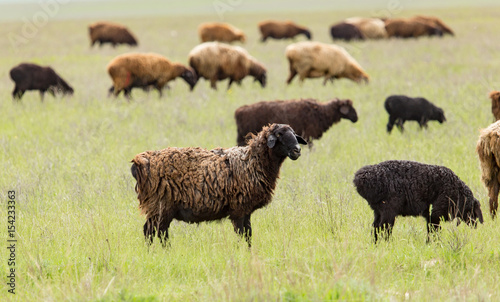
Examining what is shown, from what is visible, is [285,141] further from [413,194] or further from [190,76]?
[190,76]

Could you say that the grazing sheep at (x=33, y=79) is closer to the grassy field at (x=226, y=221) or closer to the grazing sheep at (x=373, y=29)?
the grassy field at (x=226, y=221)

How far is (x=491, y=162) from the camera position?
665cm

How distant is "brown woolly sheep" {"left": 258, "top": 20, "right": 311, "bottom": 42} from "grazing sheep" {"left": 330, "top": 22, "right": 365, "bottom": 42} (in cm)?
379

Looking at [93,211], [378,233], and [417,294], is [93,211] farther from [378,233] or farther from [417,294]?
[417,294]

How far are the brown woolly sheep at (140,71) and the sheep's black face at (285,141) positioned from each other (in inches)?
409

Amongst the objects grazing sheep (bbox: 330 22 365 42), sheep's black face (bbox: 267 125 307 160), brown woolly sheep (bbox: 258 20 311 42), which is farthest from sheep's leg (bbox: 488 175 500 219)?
brown woolly sheep (bbox: 258 20 311 42)

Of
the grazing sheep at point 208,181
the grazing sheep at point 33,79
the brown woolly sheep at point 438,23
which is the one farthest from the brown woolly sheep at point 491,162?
the brown woolly sheep at point 438,23

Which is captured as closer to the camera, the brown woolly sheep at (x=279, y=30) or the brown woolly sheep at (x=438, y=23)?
the brown woolly sheep at (x=438, y=23)

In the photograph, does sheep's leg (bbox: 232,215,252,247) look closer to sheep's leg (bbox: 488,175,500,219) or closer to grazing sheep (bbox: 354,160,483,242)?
grazing sheep (bbox: 354,160,483,242)

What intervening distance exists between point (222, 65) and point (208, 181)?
479 inches

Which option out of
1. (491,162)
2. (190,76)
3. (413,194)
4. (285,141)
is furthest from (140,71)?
(413,194)

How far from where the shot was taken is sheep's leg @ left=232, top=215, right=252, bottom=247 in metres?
5.88

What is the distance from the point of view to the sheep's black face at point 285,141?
5.76 meters

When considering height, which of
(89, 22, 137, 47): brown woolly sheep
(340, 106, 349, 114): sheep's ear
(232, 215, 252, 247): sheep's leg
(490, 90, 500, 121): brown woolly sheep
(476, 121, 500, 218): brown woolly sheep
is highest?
(490, 90, 500, 121): brown woolly sheep
